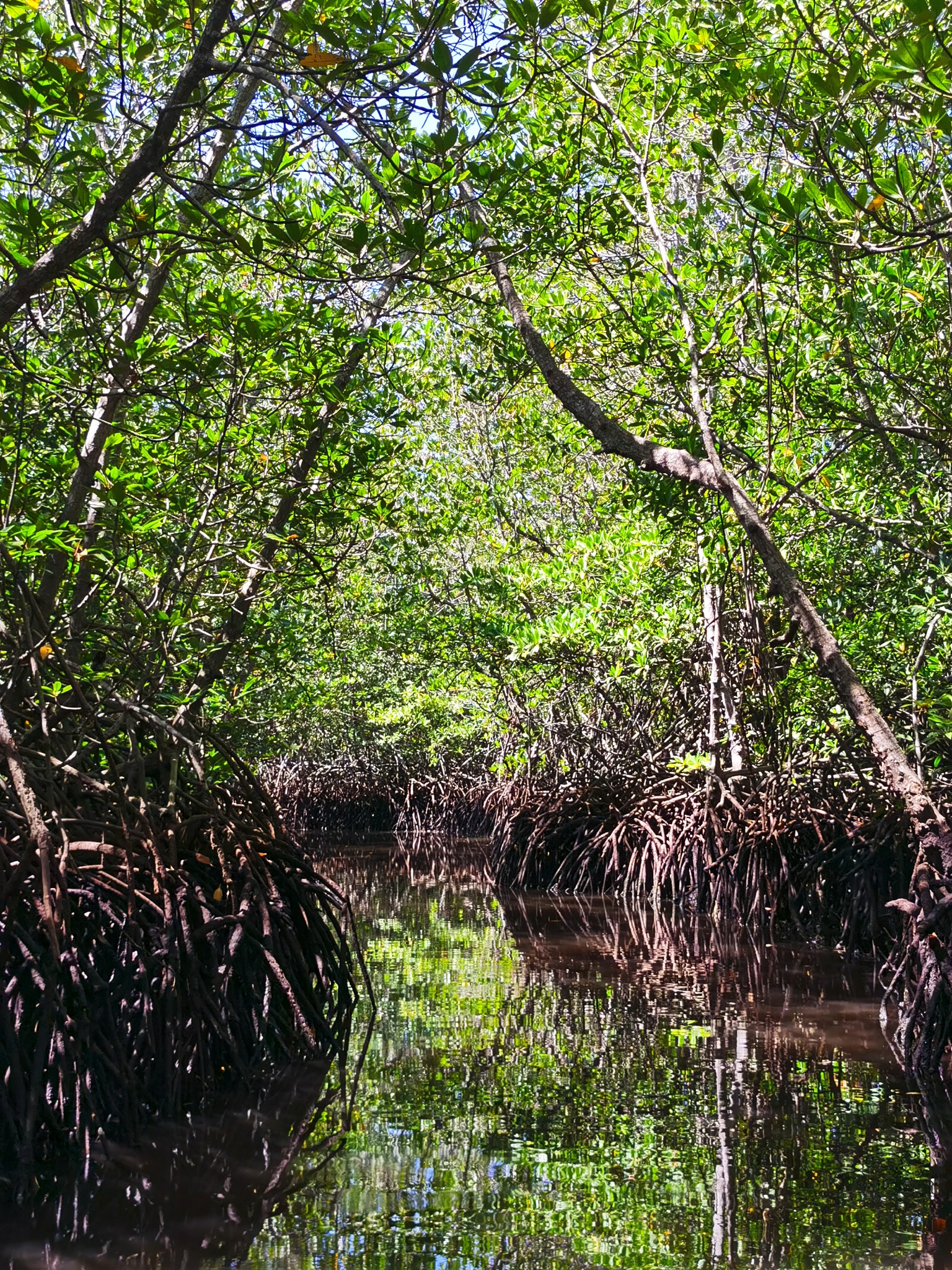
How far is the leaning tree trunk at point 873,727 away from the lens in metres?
4.33

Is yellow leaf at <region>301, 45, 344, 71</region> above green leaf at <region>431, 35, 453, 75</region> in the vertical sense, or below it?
below

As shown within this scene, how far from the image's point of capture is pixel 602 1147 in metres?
3.61

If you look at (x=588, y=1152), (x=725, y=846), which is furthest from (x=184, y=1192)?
(x=725, y=846)

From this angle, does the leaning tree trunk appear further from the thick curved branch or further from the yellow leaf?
the thick curved branch

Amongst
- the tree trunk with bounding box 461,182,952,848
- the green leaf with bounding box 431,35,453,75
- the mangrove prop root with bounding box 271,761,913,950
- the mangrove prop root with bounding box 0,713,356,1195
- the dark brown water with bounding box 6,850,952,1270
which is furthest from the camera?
the mangrove prop root with bounding box 271,761,913,950

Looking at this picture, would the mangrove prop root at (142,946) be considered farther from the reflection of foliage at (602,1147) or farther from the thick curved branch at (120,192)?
the thick curved branch at (120,192)

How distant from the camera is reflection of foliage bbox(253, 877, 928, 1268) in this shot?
9.67ft

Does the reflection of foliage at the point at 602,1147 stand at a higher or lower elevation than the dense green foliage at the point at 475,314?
lower

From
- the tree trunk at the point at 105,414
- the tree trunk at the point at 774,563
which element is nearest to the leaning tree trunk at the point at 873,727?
the tree trunk at the point at 774,563

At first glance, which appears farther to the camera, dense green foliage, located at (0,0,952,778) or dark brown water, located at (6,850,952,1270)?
dense green foliage, located at (0,0,952,778)

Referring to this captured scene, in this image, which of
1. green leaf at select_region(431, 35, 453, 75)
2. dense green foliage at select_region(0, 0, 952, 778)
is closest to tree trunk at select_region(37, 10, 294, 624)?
dense green foliage at select_region(0, 0, 952, 778)

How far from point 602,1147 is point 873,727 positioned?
82.0 inches

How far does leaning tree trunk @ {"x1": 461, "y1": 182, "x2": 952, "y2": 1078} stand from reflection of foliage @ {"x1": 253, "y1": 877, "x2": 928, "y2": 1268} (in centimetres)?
34

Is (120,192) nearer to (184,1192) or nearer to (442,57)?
(442,57)
